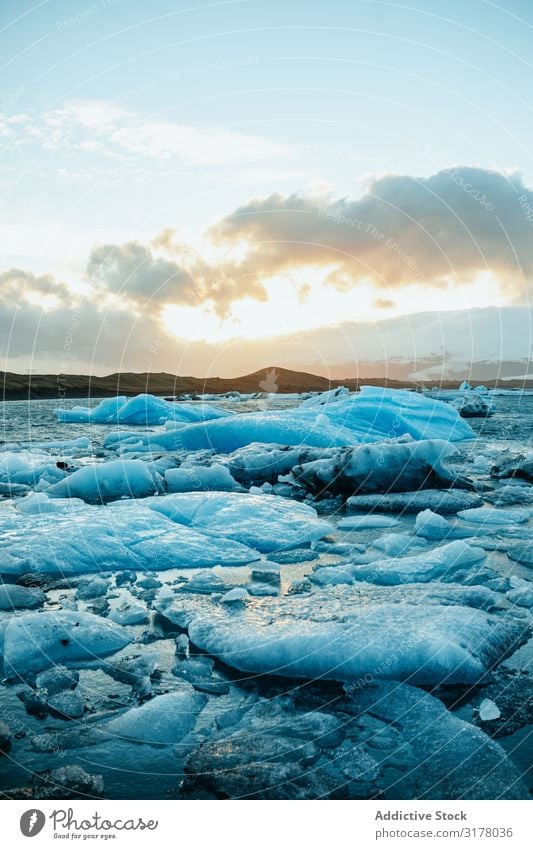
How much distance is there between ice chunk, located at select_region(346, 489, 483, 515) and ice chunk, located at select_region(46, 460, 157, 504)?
12.1 feet

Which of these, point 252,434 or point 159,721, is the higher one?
point 252,434

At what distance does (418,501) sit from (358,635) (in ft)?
17.5

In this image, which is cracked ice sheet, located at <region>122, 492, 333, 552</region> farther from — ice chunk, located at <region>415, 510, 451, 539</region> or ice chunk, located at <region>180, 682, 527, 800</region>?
ice chunk, located at <region>180, 682, 527, 800</region>

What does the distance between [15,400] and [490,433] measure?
169 ft

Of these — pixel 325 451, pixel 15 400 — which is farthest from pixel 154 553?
pixel 15 400

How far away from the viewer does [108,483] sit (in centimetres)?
972

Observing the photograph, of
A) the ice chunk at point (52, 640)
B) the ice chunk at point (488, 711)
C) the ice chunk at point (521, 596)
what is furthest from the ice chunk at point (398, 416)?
the ice chunk at point (488, 711)

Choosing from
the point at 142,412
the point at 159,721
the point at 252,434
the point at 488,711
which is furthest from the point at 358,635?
the point at 142,412

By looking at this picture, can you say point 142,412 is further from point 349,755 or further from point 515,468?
point 349,755

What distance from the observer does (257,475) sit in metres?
10.9

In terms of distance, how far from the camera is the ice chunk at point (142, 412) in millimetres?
26875

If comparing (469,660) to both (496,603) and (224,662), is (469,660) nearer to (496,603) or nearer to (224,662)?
(496,603)

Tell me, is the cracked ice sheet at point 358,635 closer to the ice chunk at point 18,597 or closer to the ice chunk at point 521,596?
the ice chunk at point 521,596

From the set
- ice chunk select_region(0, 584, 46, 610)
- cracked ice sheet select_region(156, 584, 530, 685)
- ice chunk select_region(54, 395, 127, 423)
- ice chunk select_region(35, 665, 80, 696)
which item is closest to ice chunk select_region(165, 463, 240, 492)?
ice chunk select_region(0, 584, 46, 610)
